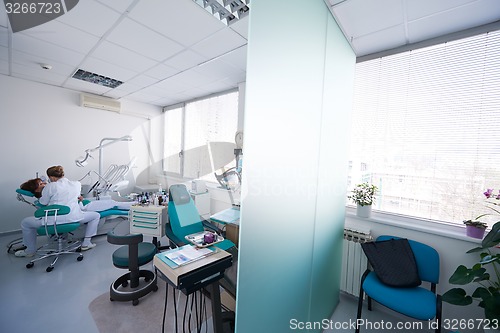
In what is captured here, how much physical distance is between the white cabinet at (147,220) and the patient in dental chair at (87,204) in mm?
420

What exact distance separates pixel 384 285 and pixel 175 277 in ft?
5.91

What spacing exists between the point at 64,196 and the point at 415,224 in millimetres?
4385

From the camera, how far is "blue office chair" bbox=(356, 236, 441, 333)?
151 cm

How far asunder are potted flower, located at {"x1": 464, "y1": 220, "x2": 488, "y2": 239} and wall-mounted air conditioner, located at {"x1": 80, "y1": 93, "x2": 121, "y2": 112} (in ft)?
19.2

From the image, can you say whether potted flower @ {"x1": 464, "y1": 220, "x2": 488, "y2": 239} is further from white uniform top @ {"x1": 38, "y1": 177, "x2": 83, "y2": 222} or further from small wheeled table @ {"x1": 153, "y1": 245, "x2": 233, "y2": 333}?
white uniform top @ {"x1": 38, "y1": 177, "x2": 83, "y2": 222}

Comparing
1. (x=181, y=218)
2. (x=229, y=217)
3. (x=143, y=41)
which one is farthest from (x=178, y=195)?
(x=143, y=41)

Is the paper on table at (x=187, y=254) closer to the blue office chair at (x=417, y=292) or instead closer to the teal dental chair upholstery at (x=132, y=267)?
the teal dental chair upholstery at (x=132, y=267)

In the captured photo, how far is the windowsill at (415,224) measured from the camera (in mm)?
1824

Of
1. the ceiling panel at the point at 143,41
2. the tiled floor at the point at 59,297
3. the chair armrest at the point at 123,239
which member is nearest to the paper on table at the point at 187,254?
the chair armrest at the point at 123,239

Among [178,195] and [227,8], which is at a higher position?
[227,8]

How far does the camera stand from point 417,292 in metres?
1.71

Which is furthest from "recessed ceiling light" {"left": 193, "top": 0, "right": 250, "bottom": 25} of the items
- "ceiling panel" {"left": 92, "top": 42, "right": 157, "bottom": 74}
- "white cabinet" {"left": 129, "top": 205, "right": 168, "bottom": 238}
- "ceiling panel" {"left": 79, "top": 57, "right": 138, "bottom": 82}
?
"white cabinet" {"left": 129, "top": 205, "right": 168, "bottom": 238}

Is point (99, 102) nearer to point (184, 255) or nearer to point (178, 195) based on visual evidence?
point (178, 195)

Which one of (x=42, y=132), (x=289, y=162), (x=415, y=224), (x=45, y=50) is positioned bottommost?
(x=415, y=224)
